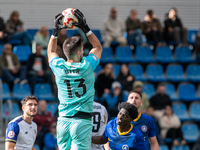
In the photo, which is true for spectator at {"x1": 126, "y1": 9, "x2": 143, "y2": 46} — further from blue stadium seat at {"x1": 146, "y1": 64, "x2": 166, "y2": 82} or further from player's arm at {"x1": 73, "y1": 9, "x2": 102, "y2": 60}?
player's arm at {"x1": 73, "y1": 9, "x2": 102, "y2": 60}

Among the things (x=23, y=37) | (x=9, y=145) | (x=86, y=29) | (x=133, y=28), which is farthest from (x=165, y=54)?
(x=86, y=29)

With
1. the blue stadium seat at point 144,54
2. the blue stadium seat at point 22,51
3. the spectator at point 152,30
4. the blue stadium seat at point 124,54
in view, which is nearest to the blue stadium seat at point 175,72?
the blue stadium seat at point 144,54

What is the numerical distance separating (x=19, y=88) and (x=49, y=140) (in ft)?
7.92

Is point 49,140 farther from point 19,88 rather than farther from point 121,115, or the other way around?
point 121,115

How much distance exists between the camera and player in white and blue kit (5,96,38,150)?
598 cm

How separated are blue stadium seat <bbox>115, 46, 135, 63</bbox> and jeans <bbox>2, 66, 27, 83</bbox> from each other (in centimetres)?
366

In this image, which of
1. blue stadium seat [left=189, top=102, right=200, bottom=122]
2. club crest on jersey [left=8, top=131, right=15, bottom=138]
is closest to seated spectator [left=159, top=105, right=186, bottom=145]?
blue stadium seat [left=189, top=102, right=200, bottom=122]

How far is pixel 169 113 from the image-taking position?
40.6 ft

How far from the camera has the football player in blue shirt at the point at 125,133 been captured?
222 inches

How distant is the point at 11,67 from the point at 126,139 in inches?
294

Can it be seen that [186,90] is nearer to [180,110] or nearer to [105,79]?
[180,110]

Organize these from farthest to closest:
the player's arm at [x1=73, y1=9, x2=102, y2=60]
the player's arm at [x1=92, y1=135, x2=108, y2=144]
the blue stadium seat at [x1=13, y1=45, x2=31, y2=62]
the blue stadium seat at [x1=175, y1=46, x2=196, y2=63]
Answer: the blue stadium seat at [x1=175, y1=46, x2=196, y2=63] → the blue stadium seat at [x1=13, y1=45, x2=31, y2=62] → the player's arm at [x1=92, y1=135, x2=108, y2=144] → the player's arm at [x1=73, y1=9, x2=102, y2=60]

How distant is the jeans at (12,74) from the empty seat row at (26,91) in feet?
0.74

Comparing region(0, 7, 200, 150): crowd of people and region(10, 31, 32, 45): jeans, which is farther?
region(10, 31, 32, 45): jeans
